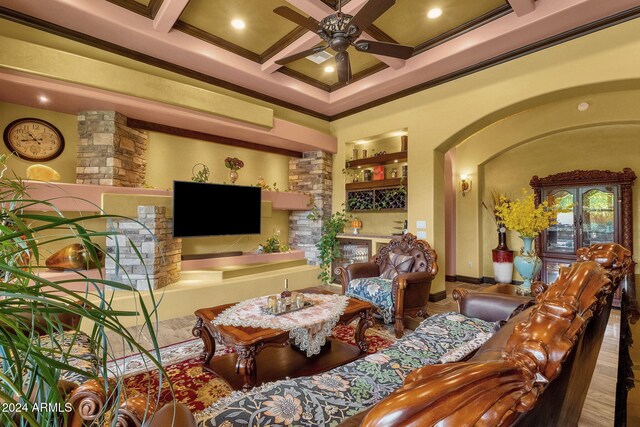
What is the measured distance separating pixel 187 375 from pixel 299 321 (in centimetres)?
104

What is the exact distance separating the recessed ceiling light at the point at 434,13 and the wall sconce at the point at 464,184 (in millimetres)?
3585

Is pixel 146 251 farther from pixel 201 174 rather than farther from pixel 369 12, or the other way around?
pixel 369 12

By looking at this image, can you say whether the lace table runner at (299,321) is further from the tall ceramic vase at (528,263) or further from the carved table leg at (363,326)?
the tall ceramic vase at (528,263)

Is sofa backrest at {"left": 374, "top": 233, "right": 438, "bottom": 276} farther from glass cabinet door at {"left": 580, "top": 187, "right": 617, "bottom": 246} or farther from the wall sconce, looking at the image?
glass cabinet door at {"left": 580, "top": 187, "right": 617, "bottom": 246}

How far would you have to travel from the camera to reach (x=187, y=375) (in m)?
2.41

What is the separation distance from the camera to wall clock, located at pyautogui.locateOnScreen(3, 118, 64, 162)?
11.6 ft

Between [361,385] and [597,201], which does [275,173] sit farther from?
[597,201]

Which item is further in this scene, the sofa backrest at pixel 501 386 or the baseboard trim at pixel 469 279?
the baseboard trim at pixel 469 279

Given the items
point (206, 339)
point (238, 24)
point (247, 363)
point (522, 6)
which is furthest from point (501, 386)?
point (238, 24)

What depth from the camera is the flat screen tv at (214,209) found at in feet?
13.9

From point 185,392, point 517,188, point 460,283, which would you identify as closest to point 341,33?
point 185,392

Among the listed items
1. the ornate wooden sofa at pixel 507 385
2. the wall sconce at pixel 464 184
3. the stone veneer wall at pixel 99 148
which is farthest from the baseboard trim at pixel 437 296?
the stone veneer wall at pixel 99 148

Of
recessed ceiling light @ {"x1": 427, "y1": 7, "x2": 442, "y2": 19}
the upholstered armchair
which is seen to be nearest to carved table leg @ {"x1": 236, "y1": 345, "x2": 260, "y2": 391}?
the upholstered armchair

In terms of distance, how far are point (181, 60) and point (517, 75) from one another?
4.49 m
